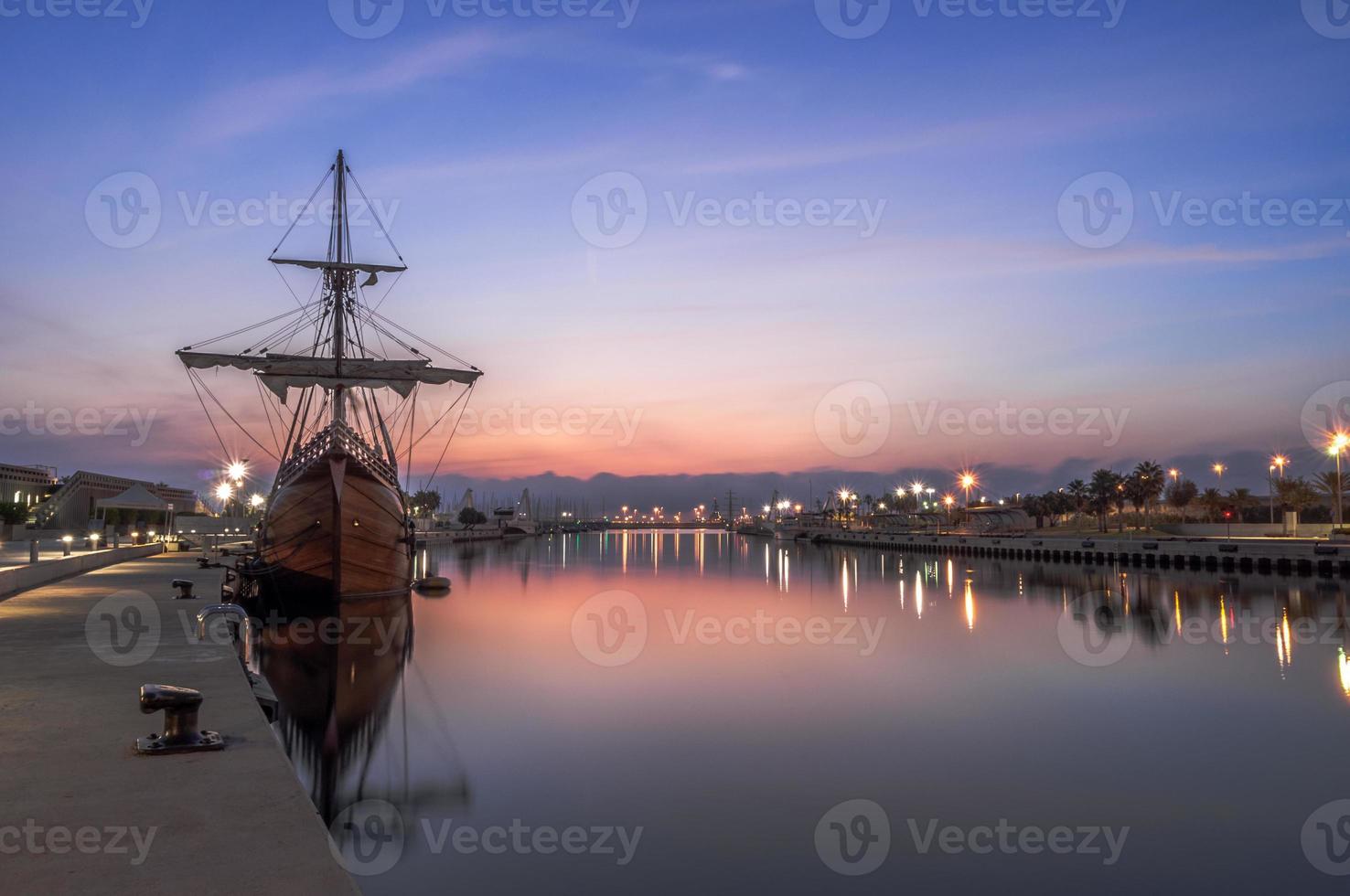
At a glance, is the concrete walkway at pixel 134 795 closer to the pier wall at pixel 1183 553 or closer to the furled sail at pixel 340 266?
the furled sail at pixel 340 266

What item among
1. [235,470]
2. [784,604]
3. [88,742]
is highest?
[235,470]

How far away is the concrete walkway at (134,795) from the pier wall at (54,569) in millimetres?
11908

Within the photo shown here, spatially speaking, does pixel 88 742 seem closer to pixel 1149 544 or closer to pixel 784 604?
pixel 784 604

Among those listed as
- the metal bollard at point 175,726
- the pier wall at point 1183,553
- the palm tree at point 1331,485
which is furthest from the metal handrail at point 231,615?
the palm tree at point 1331,485

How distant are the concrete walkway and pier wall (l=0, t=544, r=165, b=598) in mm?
11908

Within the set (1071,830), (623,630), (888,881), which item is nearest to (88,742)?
(888,881)

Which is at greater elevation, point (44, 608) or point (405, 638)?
point (44, 608)

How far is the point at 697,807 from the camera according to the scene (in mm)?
12812

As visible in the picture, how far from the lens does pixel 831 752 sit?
1587 cm

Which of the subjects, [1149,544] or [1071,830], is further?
[1149,544]

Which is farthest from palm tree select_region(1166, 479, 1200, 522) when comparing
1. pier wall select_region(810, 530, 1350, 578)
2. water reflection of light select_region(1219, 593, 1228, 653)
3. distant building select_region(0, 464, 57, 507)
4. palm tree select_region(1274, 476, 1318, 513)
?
distant building select_region(0, 464, 57, 507)

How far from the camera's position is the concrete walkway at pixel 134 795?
5.71 meters

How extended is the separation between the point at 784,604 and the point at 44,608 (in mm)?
32273

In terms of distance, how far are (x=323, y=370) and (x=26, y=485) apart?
67.3 m
